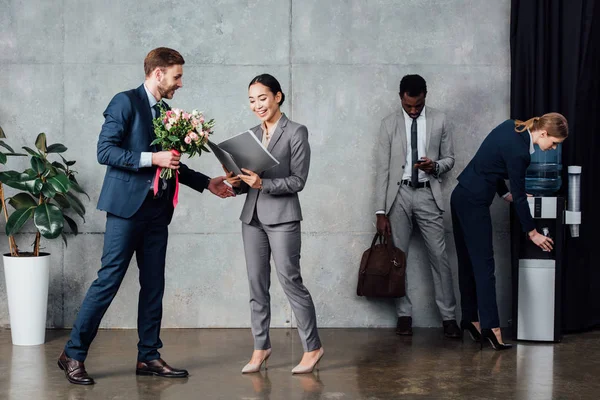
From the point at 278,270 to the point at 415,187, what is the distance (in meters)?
1.68

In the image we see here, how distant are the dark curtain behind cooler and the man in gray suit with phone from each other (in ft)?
2.24

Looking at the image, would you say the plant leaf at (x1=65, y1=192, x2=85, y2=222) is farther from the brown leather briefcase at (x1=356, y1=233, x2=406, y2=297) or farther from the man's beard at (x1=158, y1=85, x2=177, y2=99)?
the brown leather briefcase at (x1=356, y1=233, x2=406, y2=297)

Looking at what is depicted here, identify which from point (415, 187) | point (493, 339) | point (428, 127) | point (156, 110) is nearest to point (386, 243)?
point (415, 187)

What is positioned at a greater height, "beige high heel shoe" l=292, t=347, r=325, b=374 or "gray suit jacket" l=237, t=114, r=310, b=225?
"gray suit jacket" l=237, t=114, r=310, b=225

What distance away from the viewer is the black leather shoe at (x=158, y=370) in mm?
4578

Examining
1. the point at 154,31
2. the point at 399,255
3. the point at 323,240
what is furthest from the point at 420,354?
the point at 154,31

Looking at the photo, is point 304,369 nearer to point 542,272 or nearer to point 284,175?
point 284,175

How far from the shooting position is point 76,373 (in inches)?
173

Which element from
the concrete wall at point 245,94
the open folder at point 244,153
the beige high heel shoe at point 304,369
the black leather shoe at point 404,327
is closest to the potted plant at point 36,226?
the concrete wall at point 245,94

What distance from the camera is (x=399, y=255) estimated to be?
5820 mm

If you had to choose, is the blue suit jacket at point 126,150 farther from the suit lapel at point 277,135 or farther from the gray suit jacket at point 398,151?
the gray suit jacket at point 398,151

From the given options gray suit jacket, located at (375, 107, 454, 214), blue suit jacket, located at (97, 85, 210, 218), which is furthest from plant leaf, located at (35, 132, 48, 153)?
gray suit jacket, located at (375, 107, 454, 214)

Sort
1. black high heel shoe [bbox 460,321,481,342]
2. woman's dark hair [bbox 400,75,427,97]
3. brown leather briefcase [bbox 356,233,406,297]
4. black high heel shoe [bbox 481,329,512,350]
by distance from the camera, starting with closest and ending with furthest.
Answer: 1. black high heel shoe [bbox 481,329,512,350]
2. black high heel shoe [bbox 460,321,481,342]
3. woman's dark hair [bbox 400,75,427,97]
4. brown leather briefcase [bbox 356,233,406,297]

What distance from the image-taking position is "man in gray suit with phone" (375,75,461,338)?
584 centimetres
